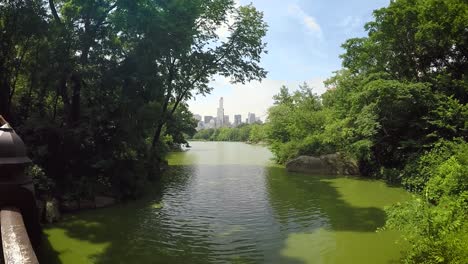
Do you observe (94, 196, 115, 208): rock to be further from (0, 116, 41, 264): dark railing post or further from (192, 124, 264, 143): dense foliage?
(192, 124, 264, 143): dense foliage

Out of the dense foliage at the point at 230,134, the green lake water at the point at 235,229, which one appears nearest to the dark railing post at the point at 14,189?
the green lake water at the point at 235,229

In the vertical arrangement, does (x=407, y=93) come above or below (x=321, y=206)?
above

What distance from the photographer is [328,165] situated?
75.0 ft

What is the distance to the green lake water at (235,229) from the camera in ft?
26.0

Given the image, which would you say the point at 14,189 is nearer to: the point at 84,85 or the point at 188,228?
the point at 188,228

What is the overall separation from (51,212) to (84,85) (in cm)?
654

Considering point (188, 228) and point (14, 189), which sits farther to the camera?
point (188, 228)

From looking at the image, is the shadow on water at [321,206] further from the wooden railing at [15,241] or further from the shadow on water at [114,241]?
the wooden railing at [15,241]

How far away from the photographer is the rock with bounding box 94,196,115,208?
497 inches

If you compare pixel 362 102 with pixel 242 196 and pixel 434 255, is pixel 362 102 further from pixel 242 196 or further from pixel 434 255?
pixel 434 255

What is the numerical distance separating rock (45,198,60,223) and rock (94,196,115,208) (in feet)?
5.97

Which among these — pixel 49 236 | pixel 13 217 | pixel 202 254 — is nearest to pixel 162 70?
pixel 49 236

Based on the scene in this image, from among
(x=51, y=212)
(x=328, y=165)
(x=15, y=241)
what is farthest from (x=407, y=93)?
(x=15, y=241)

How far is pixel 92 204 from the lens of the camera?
490 inches
